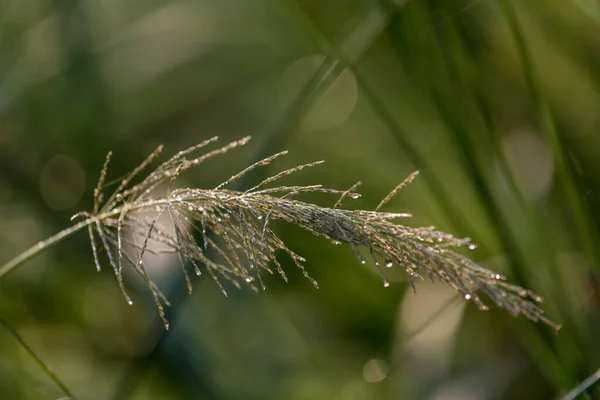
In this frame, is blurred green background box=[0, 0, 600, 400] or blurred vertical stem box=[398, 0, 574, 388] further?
blurred green background box=[0, 0, 600, 400]

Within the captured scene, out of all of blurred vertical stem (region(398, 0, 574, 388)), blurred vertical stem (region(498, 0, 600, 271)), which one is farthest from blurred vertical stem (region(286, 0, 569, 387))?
blurred vertical stem (region(498, 0, 600, 271))

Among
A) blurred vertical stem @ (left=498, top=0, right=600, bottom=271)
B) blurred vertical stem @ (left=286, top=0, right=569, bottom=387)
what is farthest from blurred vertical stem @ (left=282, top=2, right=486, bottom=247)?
blurred vertical stem @ (left=498, top=0, right=600, bottom=271)

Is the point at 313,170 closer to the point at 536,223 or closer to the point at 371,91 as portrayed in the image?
the point at 371,91

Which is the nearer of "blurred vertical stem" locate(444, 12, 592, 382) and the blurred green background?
"blurred vertical stem" locate(444, 12, 592, 382)

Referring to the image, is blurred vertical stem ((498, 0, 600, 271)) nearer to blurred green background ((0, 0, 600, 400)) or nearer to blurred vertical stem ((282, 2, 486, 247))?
blurred green background ((0, 0, 600, 400))

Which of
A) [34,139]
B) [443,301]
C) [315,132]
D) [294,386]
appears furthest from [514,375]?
[34,139]

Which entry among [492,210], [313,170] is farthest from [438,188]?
[313,170]

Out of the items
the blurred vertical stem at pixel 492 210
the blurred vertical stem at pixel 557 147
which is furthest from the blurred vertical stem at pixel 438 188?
the blurred vertical stem at pixel 557 147

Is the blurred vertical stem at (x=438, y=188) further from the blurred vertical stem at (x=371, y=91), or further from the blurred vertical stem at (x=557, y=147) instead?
the blurred vertical stem at (x=557, y=147)
